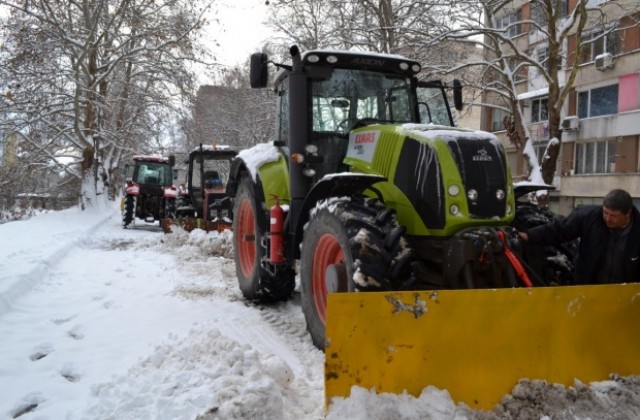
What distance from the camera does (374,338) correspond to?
298 cm

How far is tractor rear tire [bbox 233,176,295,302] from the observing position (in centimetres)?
577

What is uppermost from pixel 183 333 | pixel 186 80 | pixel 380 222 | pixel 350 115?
pixel 186 80

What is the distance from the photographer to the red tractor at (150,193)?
16.8m

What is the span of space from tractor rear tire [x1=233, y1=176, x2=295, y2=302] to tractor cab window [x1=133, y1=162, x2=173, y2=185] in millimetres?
12832

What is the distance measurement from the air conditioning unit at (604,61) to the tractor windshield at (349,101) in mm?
21110

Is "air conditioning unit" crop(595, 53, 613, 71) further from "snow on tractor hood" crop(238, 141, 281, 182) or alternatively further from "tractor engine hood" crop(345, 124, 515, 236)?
"tractor engine hood" crop(345, 124, 515, 236)

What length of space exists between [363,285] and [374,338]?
590mm

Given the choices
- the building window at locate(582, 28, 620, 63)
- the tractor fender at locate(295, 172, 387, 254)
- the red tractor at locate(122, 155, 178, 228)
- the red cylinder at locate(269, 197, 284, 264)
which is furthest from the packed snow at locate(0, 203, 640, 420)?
the building window at locate(582, 28, 620, 63)

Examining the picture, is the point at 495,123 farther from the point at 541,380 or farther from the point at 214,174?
the point at 541,380

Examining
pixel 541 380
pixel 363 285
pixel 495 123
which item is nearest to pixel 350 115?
pixel 363 285

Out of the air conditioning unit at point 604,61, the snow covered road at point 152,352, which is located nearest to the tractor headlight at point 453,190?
the snow covered road at point 152,352

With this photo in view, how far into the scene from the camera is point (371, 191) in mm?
4477

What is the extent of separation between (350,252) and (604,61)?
23051mm

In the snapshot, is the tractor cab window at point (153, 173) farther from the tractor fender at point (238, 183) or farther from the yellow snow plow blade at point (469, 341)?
the yellow snow plow blade at point (469, 341)
